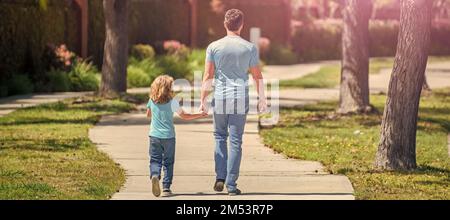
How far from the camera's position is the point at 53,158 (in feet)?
47.9

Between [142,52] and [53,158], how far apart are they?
59.4ft

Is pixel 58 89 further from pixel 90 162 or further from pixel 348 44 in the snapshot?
pixel 90 162

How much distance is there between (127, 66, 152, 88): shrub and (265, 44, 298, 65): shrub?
13767 millimetres

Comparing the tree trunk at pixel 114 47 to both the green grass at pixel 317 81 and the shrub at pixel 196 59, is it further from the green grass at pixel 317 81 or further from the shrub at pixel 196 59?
the shrub at pixel 196 59

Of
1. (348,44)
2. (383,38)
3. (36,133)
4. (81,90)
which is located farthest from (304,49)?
(36,133)

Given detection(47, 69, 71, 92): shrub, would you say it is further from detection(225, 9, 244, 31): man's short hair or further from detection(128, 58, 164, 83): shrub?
detection(225, 9, 244, 31): man's short hair

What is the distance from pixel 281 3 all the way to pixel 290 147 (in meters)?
29.8

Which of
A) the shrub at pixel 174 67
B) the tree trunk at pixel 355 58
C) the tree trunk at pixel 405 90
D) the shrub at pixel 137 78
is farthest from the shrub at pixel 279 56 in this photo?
the tree trunk at pixel 405 90

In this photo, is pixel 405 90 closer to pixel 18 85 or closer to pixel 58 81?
pixel 18 85

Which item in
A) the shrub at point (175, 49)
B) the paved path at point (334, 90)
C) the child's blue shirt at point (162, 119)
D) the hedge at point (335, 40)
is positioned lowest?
the hedge at point (335, 40)

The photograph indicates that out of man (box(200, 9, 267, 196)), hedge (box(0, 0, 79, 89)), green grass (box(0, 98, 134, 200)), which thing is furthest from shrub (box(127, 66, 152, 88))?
man (box(200, 9, 267, 196))

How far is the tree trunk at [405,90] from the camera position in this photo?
13766 mm

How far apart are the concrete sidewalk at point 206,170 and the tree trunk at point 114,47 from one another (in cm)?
488

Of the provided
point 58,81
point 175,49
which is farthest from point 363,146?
point 175,49
